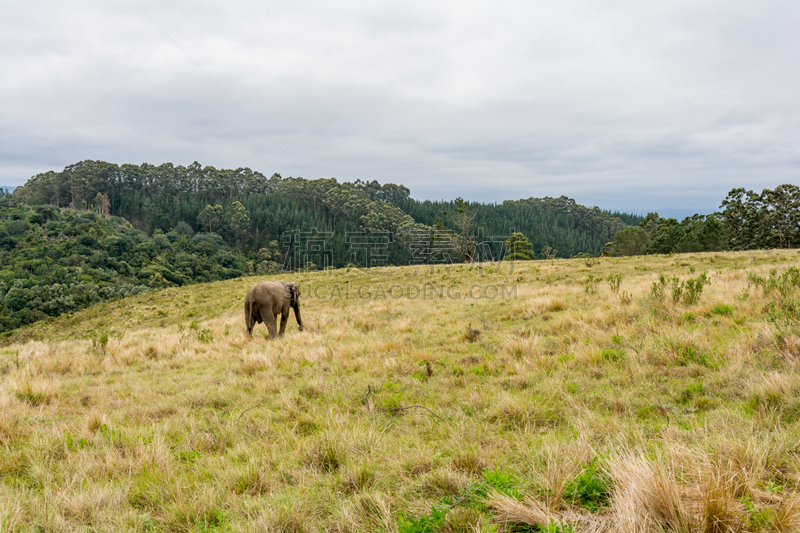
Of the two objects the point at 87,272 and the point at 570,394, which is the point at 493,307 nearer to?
the point at 570,394

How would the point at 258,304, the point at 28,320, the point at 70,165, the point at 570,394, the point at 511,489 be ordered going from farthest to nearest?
1. the point at 70,165
2. the point at 28,320
3. the point at 258,304
4. the point at 570,394
5. the point at 511,489

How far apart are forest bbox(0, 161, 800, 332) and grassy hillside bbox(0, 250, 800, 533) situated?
3635 cm

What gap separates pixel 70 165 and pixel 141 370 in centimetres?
14534

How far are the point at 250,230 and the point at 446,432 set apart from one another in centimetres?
11244

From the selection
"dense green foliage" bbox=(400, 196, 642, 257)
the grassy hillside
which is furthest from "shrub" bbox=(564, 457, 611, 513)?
"dense green foliage" bbox=(400, 196, 642, 257)

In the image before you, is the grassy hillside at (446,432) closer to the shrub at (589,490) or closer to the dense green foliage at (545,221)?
the shrub at (589,490)

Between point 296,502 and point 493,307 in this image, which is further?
point 493,307

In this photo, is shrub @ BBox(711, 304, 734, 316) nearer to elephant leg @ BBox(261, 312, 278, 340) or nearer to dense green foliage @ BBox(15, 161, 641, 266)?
elephant leg @ BBox(261, 312, 278, 340)

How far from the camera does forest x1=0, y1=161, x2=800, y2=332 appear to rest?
2124 inches

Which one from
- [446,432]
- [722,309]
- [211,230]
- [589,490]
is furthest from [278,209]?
[589,490]

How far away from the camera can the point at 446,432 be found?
3727 mm

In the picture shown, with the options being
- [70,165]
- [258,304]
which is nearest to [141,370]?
[258,304]

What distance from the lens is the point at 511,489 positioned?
7.93 ft

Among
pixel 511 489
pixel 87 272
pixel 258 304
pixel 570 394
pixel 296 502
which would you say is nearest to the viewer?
pixel 511 489
